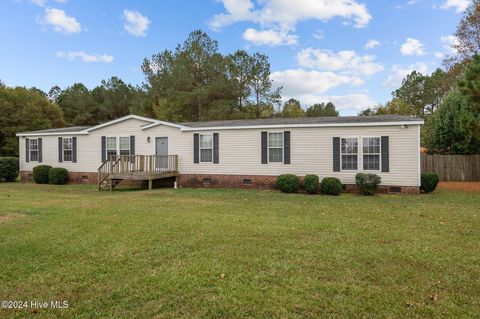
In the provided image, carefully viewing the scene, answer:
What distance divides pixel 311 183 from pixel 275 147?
245cm

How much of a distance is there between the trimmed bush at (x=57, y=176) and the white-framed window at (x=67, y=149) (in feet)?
2.79

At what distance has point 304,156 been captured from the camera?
1382cm

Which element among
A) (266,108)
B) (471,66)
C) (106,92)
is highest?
(106,92)

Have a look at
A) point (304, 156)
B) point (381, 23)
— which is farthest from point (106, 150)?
point (381, 23)

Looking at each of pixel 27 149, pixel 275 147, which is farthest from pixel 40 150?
pixel 275 147

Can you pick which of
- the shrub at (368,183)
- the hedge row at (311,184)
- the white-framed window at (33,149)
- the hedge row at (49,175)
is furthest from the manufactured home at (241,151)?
the hedge row at (311,184)

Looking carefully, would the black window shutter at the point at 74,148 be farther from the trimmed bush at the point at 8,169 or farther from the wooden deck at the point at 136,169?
the trimmed bush at the point at 8,169

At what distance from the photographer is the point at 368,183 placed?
12.1 m

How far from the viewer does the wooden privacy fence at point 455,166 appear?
18.1m

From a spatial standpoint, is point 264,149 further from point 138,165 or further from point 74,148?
point 74,148

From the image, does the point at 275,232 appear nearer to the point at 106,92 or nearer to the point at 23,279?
the point at 23,279

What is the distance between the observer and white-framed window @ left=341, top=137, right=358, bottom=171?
1308 cm

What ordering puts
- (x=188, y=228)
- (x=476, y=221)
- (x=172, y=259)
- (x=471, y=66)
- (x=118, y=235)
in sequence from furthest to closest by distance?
(x=471, y=66) → (x=476, y=221) → (x=188, y=228) → (x=118, y=235) → (x=172, y=259)

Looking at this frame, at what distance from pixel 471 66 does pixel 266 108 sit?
2263 centimetres
